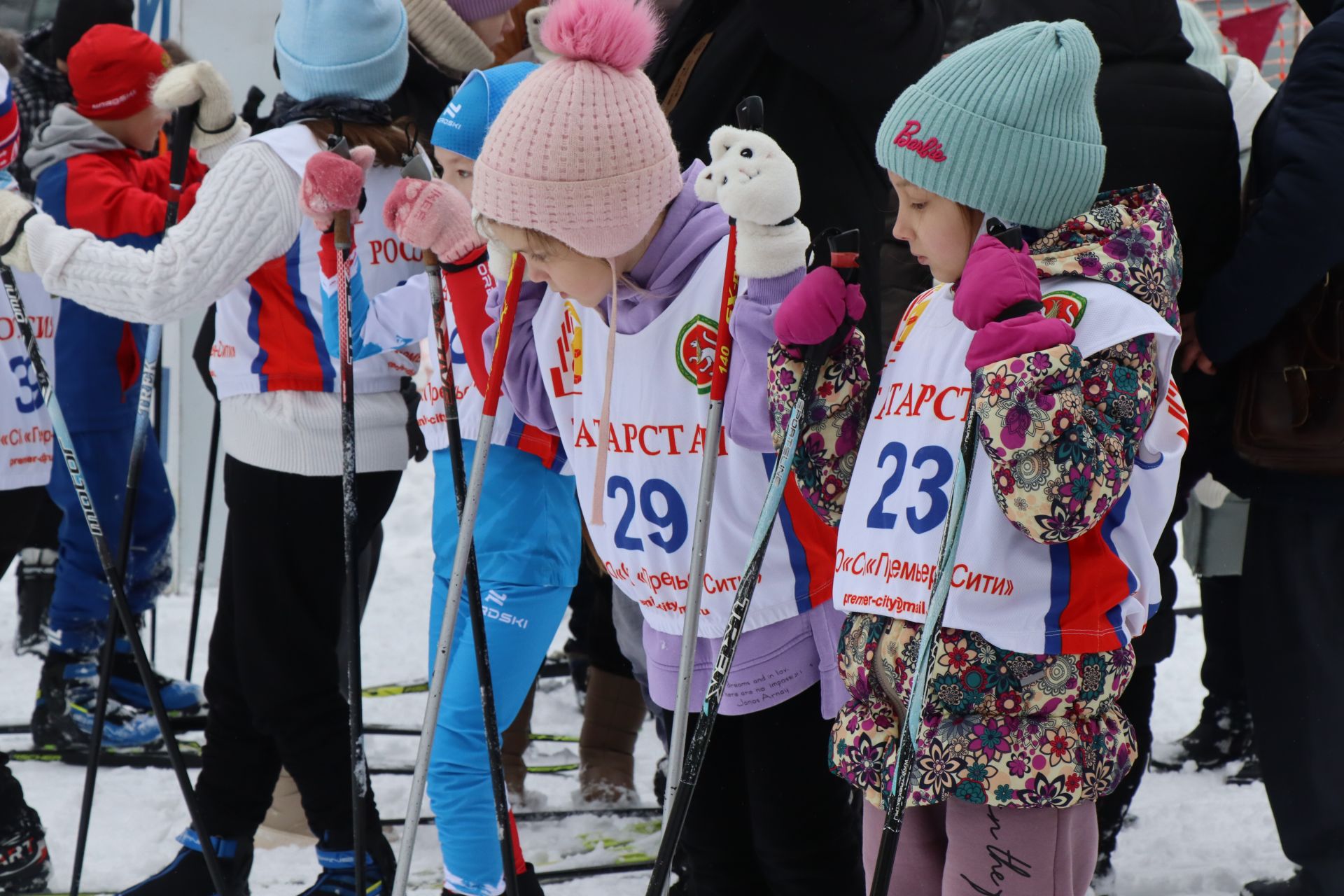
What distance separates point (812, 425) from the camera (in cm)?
213

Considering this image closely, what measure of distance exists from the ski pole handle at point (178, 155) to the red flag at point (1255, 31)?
234 inches

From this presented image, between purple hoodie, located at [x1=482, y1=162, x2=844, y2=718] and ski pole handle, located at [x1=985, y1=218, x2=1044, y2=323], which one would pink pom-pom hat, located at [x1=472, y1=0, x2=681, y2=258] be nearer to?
purple hoodie, located at [x1=482, y1=162, x2=844, y2=718]

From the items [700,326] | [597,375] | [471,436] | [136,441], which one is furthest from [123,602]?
[700,326]

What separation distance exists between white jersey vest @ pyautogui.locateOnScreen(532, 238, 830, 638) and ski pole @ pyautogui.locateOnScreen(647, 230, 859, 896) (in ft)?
0.70

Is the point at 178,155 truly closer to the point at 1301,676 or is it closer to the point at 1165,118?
the point at 1165,118

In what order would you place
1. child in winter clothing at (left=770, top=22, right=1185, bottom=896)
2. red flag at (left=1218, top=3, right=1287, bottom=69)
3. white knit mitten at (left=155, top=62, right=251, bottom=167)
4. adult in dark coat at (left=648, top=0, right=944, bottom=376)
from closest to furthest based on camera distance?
child in winter clothing at (left=770, top=22, right=1185, bottom=896), adult in dark coat at (left=648, top=0, right=944, bottom=376), white knit mitten at (left=155, top=62, right=251, bottom=167), red flag at (left=1218, top=3, right=1287, bottom=69)

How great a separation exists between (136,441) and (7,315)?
0.42 m

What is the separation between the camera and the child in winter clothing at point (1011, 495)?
1914mm

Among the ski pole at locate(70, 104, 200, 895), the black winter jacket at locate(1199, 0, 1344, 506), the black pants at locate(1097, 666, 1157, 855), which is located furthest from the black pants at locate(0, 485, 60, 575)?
the black winter jacket at locate(1199, 0, 1344, 506)

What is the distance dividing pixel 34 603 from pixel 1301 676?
439cm

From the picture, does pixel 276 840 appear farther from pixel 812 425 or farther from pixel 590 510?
pixel 812 425

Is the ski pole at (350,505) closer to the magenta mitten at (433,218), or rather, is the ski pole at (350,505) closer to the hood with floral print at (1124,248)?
the magenta mitten at (433,218)

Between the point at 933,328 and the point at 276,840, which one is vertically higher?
the point at 933,328

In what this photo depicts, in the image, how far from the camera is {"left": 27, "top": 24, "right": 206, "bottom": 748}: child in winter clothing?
405cm
